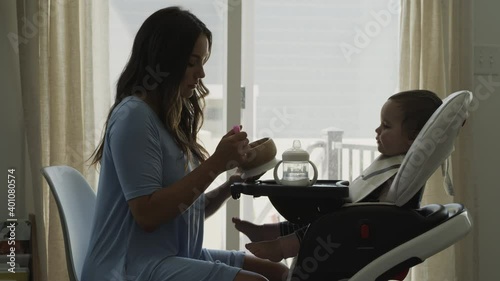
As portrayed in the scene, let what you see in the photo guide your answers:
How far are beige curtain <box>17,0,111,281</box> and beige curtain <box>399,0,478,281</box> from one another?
1.35 metres

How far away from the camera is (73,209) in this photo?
153 centimetres

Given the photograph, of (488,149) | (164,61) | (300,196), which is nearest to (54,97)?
(164,61)

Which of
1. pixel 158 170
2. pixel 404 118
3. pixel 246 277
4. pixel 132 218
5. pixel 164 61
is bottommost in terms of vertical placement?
pixel 246 277

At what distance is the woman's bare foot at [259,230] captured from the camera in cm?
154

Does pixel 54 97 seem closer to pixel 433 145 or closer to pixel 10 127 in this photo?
pixel 10 127

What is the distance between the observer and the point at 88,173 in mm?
2523

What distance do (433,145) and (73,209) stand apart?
0.85 meters

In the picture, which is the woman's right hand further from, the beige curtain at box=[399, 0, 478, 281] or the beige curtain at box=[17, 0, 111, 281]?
the beige curtain at box=[399, 0, 478, 281]

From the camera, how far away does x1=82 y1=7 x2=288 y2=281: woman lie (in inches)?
52.7

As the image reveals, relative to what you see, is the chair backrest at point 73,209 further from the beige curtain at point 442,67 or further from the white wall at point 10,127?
the beige curtain at point 442,67

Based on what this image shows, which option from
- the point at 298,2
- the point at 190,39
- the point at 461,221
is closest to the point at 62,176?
the point at 190,39

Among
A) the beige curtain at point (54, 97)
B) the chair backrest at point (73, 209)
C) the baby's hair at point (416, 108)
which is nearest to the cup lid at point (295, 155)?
the baby's hair at point (416, 108)

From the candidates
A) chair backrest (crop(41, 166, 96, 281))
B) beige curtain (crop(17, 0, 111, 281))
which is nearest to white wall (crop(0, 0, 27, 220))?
beige curtain (crop(17, 0, 111, 281))

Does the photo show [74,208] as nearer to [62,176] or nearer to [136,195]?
[62,176]
